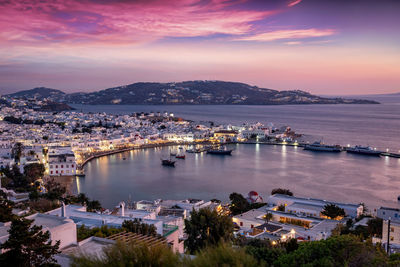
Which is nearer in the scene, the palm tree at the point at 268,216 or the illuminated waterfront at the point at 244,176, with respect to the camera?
the palm tree at the point at 268,216

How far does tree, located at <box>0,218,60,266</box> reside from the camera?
262cm

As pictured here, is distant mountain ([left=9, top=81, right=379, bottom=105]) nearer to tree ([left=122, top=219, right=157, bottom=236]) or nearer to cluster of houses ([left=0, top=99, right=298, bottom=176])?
cluster of houses ([left=0, top=99, right=298, bottom=176])

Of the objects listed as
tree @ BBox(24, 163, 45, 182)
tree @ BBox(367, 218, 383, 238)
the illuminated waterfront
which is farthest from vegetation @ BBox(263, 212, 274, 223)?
tree @ BBox(24, 163, 45, 182)

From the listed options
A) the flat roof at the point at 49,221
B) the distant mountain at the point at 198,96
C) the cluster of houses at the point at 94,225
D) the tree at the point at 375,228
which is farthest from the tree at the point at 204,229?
the distant mountain at the point at 198,96

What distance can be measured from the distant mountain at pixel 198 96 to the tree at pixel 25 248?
8476 centimetres

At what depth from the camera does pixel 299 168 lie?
54.4 ft

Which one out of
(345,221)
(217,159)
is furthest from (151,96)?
(345,221)

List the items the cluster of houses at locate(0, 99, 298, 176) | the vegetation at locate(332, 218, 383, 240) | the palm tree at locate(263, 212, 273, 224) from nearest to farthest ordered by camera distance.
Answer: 1. the vegetation at locate(332, 218, 383, 240)
2. the palm tree at locate(263, 212, 273, 224)
3. the cluster of houses at locate(0, 99, 298, 176)

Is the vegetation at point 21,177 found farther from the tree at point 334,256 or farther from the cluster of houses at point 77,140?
the tree at point 334,256

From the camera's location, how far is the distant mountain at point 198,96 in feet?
286

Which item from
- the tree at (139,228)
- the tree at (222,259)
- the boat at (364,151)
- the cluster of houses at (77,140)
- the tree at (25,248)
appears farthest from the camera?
the boat at (364,151)

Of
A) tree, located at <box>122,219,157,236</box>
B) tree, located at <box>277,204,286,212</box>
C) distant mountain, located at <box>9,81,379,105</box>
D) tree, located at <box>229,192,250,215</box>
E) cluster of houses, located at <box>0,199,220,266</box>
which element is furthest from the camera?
distant mountain, located at <box>9,81,379,105</box>

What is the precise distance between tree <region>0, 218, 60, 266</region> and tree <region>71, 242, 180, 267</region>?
698 mm

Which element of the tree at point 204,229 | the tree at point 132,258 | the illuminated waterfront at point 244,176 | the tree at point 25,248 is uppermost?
the tree at point 132,258
